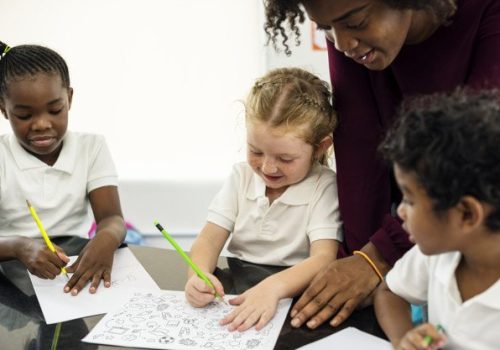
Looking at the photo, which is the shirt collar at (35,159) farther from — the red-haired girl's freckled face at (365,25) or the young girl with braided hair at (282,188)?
the red-haired girl's freckled face at (365,25)

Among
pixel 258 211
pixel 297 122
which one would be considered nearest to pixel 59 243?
pixel 258 211

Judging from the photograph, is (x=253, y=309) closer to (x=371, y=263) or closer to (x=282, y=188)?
(x=371, y=263)

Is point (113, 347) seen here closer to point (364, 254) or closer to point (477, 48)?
point (364, 254)

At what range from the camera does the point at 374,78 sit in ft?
3.85

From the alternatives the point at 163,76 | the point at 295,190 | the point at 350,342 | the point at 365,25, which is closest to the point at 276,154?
the point at 295,190

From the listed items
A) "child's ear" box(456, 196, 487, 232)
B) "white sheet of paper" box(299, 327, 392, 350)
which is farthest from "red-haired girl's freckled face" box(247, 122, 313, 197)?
"child's ear" box(456, 196, 487, 232)

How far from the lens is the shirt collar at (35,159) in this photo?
4.68 ft

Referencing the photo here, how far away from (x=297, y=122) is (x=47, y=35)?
1670 mm

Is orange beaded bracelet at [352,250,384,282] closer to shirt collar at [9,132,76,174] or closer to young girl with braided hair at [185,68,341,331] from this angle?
young girl with braided hair at [185,68,341,331]

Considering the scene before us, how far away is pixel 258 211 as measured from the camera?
128 centimetres

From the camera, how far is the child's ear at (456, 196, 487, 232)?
0.70 meters

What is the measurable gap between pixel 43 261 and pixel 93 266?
0.10 metres

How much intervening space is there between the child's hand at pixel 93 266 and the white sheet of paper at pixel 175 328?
12 centimetres

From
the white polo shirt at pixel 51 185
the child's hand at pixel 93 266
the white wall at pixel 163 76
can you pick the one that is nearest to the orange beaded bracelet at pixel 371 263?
the child's hand at pixel 93 266
